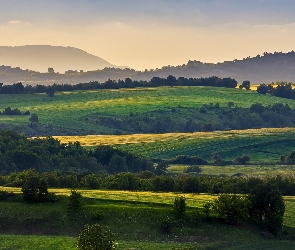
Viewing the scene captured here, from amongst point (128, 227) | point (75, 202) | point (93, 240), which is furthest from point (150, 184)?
point (93, 240)

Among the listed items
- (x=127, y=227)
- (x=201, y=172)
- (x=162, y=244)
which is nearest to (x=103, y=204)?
(x=127, y=227)

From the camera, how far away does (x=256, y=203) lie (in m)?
92.0

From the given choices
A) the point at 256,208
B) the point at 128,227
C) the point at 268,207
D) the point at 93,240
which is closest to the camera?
the point at 93,240

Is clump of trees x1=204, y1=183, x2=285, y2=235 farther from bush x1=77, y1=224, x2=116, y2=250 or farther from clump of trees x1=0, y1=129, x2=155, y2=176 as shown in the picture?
clump of trees x1=0, y1=129, x2=155, y2=176

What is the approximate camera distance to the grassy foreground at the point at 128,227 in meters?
79.8

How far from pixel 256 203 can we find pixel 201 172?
8678 centimetres

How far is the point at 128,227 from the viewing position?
85250mm

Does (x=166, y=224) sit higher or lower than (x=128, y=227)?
higher

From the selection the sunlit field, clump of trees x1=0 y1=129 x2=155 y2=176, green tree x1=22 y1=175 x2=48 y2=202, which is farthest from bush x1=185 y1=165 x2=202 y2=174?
green tree x1=22 y1=175 x2=48 y2=202

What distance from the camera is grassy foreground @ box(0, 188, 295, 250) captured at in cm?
7981

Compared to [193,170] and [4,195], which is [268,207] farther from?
[193,170]

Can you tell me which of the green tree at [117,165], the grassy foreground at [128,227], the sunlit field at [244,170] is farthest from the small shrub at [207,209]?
the green tree at [117,165]

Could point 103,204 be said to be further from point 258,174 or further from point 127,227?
point 258,174

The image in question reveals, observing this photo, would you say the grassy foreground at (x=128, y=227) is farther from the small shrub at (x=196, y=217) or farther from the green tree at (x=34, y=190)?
the green tree at (x=34, y=190)
